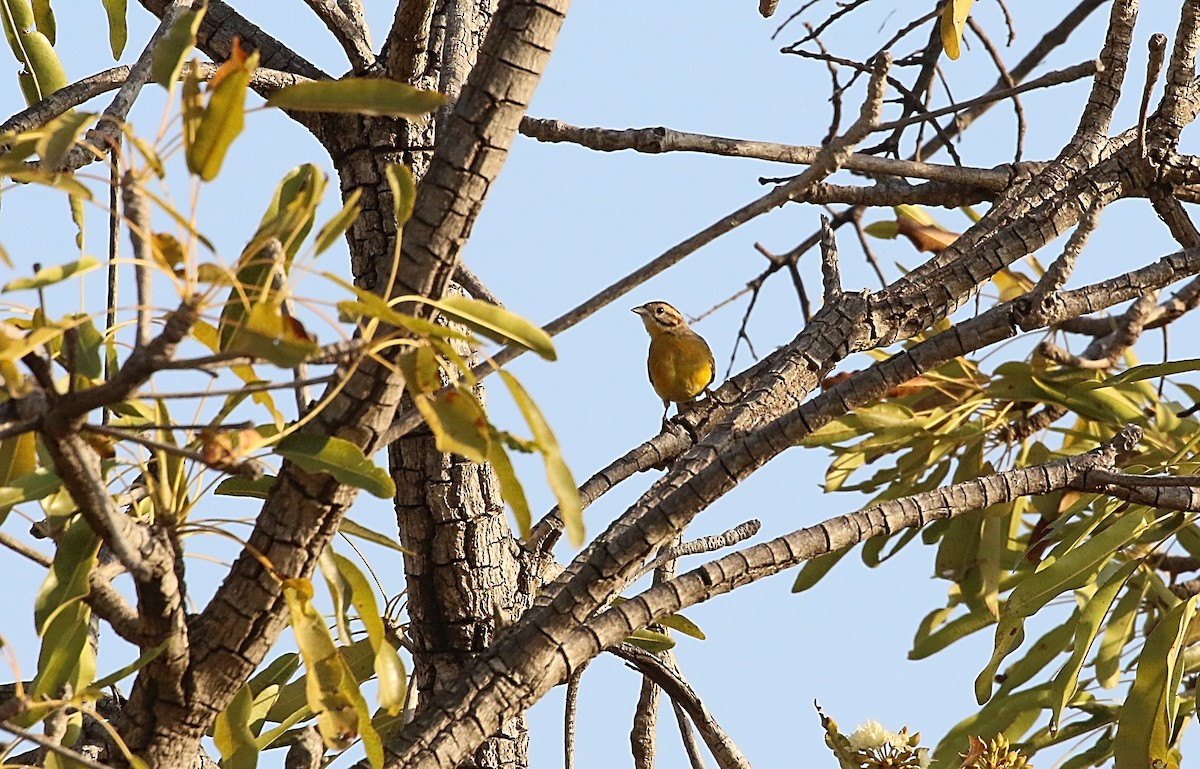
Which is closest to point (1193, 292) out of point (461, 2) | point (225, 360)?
point (461, 2)

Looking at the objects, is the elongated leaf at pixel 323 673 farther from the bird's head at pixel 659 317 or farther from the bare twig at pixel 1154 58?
the bird's head at pixel 659 317

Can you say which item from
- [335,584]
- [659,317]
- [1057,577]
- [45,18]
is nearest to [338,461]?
[335,584]

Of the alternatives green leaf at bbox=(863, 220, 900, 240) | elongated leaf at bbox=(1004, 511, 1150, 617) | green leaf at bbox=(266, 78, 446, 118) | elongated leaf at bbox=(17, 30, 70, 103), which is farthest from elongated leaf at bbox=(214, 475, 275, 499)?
green leaf at bbox=(863, 220, 900, 240)

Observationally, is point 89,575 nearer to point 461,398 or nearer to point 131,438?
point 131,438

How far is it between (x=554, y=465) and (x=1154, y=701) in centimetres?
132

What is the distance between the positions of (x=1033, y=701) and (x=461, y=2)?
1660 millimetres

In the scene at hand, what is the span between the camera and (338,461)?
108 centimetres

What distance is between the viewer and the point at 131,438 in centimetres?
95

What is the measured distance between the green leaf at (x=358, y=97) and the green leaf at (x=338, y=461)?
0.27 meters

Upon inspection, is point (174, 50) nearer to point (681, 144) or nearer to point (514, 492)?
point (514, 492)

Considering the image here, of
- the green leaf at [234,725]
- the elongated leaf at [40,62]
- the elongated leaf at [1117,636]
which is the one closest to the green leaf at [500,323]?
the green leaf at [234,725]

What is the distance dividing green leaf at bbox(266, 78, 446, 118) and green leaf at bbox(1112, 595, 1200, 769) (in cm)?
152

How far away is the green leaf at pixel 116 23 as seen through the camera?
212 cm

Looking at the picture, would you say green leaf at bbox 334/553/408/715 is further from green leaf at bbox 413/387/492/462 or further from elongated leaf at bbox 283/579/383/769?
green leaf at bbox 413/387/492/462
